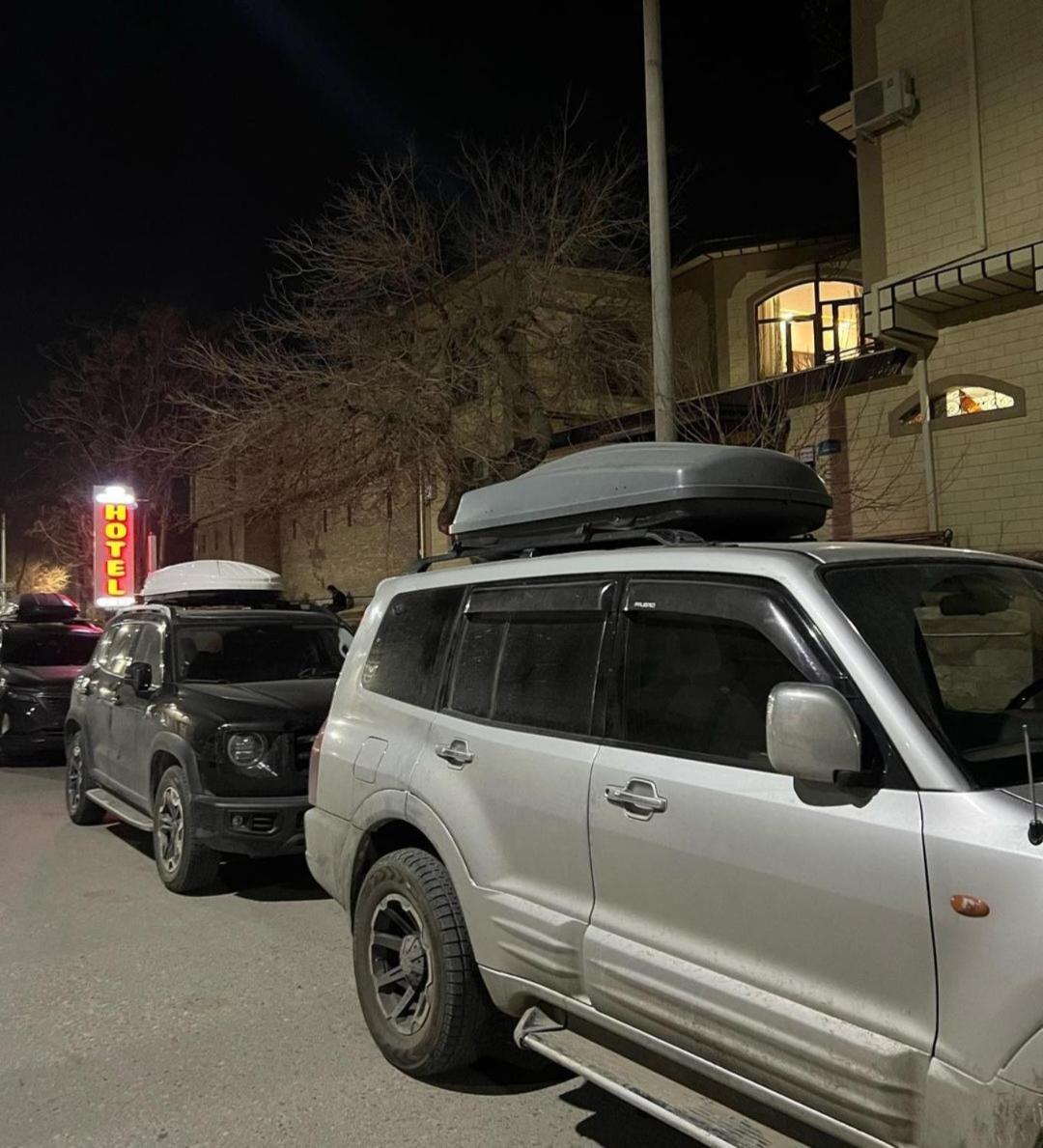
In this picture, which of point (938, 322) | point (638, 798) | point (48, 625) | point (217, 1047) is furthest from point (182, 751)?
point (938, 322)

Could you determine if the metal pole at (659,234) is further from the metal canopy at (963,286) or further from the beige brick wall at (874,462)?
the metal canopy at (963,286)

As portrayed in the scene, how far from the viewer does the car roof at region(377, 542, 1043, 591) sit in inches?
120

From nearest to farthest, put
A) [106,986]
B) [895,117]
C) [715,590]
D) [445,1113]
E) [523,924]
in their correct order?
1. [715,590]
2. [523,924]
3. [445,1113]
4. [106,986]
5. [895,117]

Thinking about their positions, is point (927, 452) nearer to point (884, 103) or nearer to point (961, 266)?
point (961, 266)

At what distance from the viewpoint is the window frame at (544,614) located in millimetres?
3479

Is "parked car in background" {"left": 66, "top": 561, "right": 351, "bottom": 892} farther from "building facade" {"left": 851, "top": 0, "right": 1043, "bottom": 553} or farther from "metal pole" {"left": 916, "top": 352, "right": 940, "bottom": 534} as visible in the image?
"building facade" {"left": 851, "top": 0, "right": 1043, "bottom": 553}

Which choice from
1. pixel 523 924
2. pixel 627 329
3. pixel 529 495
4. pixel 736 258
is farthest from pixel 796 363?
pixel 523 924

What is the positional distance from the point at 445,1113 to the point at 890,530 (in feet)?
33.7

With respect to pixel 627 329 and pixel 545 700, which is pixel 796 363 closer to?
pixel 627 329

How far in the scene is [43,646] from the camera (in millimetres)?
13641

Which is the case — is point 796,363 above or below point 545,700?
above

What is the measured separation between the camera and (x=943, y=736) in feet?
8.53

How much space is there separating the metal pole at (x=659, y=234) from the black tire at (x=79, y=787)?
5.71 meters

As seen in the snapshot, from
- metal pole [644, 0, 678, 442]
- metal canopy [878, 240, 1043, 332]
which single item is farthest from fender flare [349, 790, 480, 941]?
metal canopy [878, 240, 1043, 332]
